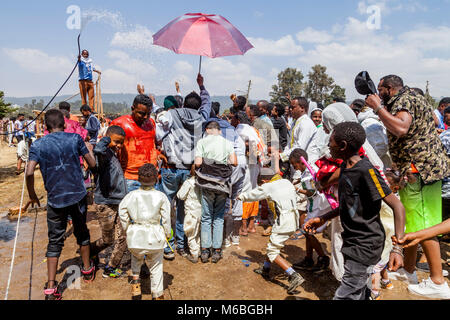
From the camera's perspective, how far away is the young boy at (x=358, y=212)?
2.19m

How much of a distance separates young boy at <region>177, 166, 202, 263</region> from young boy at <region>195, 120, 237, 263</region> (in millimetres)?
100

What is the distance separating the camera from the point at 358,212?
226 cm

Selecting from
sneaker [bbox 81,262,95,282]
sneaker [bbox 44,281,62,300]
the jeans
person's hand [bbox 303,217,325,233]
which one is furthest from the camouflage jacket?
sneaker [bbox 44,281,62,300]

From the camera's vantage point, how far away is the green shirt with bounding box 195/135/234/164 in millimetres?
3887

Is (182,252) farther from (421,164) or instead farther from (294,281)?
(421,164)

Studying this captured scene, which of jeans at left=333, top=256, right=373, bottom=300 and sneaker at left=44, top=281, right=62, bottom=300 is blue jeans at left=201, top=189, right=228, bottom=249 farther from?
jeans at left=333, top=256, right=373, bottom=300

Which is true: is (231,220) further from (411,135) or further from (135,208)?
(411,135)

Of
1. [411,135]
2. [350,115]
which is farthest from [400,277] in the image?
[350,115]

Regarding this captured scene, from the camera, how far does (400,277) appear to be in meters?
3.61

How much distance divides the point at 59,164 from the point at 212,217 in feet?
6.88

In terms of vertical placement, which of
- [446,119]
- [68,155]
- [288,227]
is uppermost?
[446,119]

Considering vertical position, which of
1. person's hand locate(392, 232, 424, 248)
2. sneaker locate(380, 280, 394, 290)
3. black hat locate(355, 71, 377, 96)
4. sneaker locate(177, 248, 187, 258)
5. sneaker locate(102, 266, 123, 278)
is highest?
black hat locate(355, 71, 377, 96)

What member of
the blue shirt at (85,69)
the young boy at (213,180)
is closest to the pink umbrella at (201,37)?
the young boy at (213,180)

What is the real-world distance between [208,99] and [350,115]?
209cm
